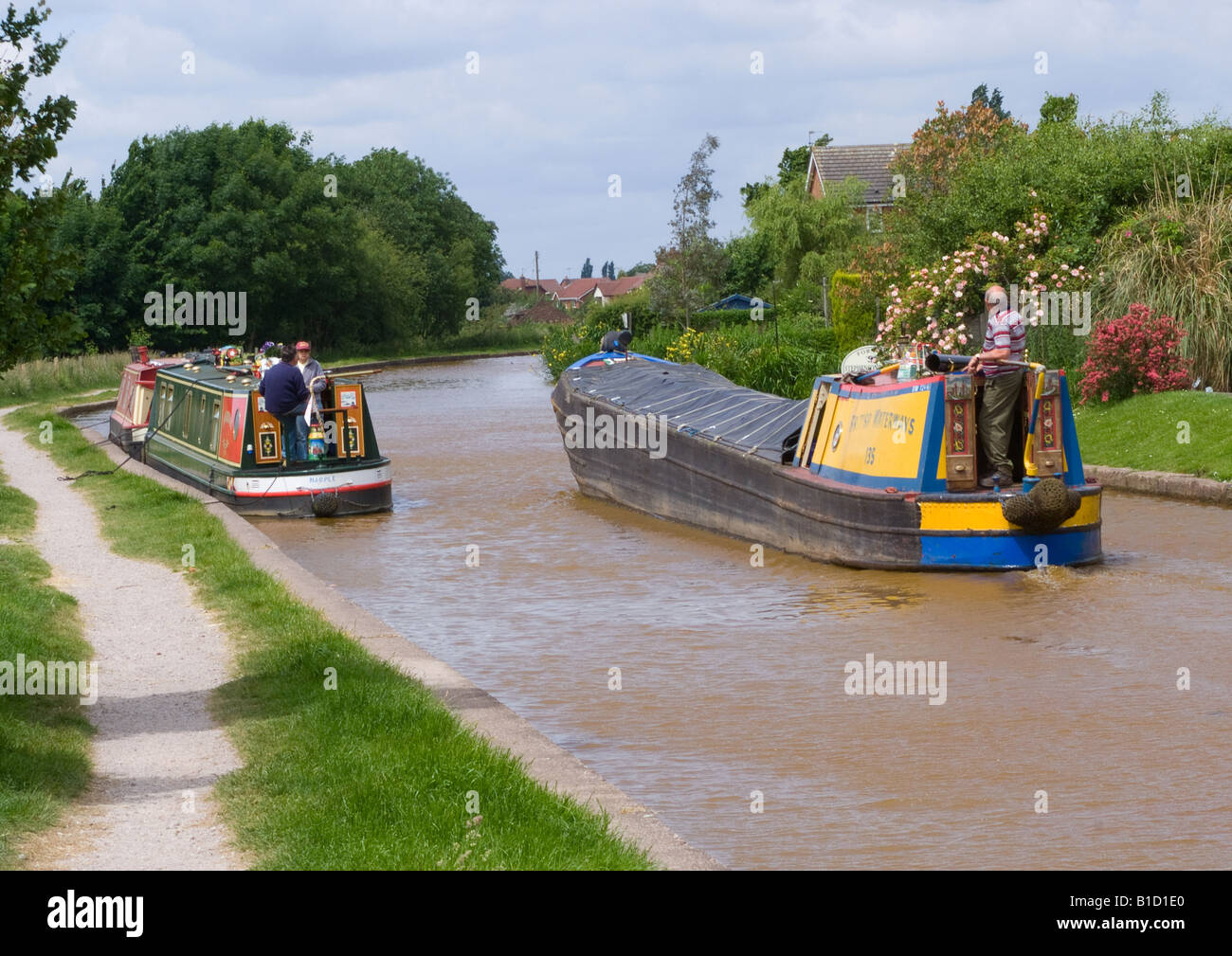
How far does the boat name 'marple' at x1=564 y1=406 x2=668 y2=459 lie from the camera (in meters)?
17.4

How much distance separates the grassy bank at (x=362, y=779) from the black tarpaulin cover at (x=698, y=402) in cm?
696

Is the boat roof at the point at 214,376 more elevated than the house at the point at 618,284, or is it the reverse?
the house at the point at 618,284

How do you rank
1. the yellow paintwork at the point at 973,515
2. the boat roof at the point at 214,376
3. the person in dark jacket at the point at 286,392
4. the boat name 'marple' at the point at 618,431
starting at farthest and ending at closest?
the boat roof at the point at 214,376, the person in dark jacket at the point at 286,392, the boat name 'marple' at the point at 618,431, the yellow paintwork at the point at 973,515

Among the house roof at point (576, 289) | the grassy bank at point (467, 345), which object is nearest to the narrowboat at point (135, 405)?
the grassy bank at point (467, 345)

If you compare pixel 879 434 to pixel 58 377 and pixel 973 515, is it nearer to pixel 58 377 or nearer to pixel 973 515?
A: pixel 973 515

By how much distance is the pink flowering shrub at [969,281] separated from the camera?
22.0 m

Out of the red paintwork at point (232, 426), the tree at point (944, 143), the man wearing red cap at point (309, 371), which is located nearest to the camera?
the man wearing red cap at point (309, 371)

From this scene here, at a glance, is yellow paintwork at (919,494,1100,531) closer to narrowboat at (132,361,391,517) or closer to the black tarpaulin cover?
the black tarpaulin cover

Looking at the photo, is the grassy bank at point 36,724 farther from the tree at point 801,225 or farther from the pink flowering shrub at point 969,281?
the tree at point 801,225

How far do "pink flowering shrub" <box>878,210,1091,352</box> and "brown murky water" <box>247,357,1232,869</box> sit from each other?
5920 millimetres

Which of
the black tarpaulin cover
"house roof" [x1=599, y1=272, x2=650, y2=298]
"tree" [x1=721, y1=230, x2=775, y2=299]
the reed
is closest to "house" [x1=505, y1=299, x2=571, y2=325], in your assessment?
"house roof" [x1=599, y1=272, x2=650, y2=298]

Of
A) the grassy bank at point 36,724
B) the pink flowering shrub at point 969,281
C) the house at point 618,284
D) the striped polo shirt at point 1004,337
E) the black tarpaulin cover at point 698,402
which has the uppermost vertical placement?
the house at point 618,284
